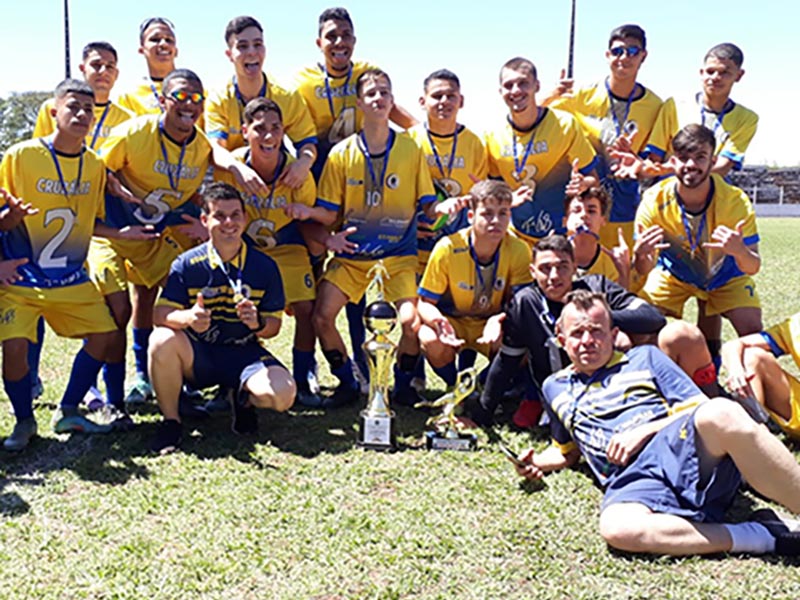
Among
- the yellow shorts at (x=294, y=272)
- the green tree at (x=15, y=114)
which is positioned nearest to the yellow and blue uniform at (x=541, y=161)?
the yellow shorts at (x=294, y=272)

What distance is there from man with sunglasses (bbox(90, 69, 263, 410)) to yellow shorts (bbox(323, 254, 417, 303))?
0.80m

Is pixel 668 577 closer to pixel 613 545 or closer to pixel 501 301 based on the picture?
pixel 613 545

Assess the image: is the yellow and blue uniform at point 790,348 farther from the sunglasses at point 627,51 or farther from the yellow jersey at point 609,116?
the sunglasses at point 627,51

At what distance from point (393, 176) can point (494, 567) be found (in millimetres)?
3025

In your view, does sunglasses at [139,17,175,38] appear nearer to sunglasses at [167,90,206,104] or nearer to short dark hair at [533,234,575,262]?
sunglasses at [167,90,206,104]

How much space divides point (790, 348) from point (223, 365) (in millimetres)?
3281

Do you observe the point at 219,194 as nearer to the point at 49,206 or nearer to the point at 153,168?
the point at 153,168

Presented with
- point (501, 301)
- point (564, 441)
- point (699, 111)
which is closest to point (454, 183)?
point (501, 301)

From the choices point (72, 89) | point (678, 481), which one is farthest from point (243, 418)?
point (678, 481)

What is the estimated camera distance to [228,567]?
10.3 ft

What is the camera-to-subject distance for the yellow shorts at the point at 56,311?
4.52m

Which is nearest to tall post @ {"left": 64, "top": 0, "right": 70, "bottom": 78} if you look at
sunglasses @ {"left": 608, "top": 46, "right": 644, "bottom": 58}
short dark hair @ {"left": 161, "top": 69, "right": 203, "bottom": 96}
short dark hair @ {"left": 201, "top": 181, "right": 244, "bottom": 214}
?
short dark hair @ {"left": 161, "top": 69, "right": 203, "bottom": 96}

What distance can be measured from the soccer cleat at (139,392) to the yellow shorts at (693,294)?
3664mm

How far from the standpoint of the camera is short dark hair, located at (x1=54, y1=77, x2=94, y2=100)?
14.9 ft
